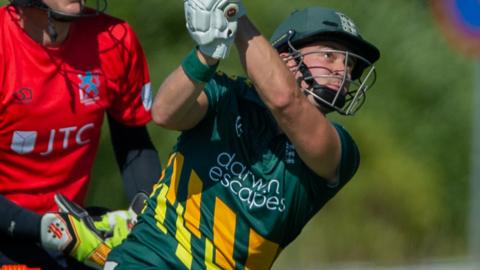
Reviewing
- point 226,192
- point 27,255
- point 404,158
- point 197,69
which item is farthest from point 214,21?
point 404,158

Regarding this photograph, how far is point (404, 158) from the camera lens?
8625 millimetres

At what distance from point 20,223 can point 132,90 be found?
2.35 feet

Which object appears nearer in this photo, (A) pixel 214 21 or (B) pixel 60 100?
(A) pixel 214 21

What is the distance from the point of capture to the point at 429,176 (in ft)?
28.6

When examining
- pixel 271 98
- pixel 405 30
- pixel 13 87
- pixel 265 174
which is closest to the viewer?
pixel 271 98

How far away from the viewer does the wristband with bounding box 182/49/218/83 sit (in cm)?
414

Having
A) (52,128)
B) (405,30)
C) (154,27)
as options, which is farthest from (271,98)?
Result: (405,30)

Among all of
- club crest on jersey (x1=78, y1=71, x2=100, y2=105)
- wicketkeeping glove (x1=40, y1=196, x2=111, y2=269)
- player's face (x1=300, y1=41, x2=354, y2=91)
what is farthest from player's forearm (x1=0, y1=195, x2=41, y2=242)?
player's face (x1=300, y1=41, x2=354, y2=91)

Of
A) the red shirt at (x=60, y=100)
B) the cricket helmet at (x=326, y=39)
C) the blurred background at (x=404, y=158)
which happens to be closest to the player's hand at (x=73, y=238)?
the red shirt at (x=60, y=100)

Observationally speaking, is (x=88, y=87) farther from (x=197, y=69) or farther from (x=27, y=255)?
(x=197, y=69)

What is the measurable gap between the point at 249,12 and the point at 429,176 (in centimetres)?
164

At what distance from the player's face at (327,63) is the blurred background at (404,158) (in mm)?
3707

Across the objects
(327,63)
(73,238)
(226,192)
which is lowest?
(73,238)

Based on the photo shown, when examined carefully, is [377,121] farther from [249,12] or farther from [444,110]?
[249,12]
